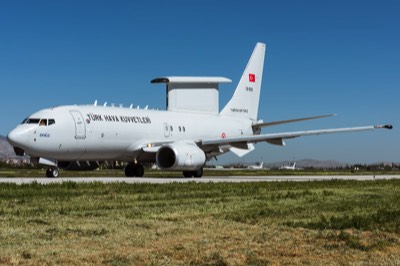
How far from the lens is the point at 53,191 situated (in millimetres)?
17312

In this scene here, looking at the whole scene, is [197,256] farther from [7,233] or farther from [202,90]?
[202,90]

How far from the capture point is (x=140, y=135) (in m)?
33.6

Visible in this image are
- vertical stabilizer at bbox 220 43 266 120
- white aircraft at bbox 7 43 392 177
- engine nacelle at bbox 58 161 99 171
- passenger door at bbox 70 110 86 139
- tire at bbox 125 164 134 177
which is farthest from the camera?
vertical stabilizer at bbox 220 43 266 120

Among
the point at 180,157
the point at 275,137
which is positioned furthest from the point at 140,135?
the point at 275,137

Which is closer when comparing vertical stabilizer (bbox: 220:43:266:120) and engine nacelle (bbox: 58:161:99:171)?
engine nacelle (bbox: 58:161:99:171)

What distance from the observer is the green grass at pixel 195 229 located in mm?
7559

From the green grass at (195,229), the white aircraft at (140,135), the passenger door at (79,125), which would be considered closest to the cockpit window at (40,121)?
the white aircraft at (140,135)

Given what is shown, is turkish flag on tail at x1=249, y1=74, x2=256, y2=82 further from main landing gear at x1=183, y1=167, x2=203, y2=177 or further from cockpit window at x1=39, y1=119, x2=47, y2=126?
cockpit window at x1=39, y1=119, x2=47, y2=126

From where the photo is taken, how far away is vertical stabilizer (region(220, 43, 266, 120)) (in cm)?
4322

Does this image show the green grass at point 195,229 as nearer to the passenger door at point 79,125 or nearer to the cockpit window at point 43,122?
the cockpit window at point 43,122

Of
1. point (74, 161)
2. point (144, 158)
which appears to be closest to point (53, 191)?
point (74, 161)

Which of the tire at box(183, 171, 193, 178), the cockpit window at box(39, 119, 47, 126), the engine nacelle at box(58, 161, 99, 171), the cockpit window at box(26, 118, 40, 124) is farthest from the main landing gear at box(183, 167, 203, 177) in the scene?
the cockpit window at box(26, 118, 40, 124)

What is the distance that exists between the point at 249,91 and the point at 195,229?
3521cm

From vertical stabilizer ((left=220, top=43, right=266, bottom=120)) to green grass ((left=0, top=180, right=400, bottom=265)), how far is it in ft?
88.6
